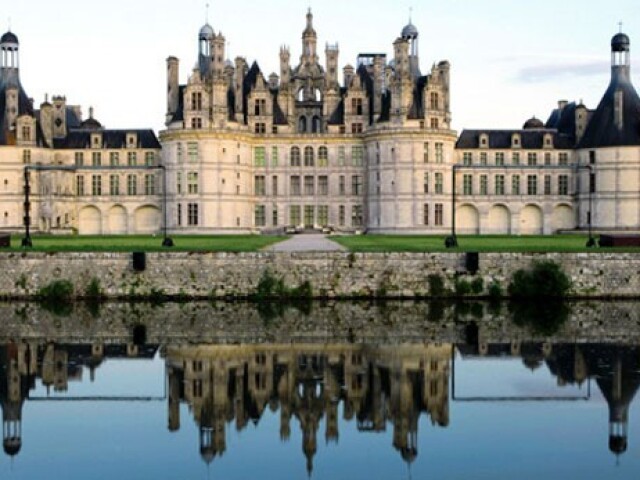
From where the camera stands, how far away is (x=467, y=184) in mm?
71688

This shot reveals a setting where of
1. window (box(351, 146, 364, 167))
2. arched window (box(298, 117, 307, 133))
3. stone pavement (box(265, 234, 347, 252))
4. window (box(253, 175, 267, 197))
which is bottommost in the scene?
stone pavement (box(265, 234, 347, 252))

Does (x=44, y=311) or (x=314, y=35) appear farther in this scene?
(x=314, y=35)

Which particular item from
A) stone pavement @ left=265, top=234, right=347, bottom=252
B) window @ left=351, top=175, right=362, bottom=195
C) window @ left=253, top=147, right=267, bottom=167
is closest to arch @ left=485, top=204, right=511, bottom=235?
window @ left=351, top=175, right=362, bottom=195

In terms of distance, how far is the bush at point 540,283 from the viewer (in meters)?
35.4

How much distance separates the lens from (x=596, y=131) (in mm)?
69625

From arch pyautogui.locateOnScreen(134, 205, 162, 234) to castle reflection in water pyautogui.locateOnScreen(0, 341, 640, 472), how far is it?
4646cm

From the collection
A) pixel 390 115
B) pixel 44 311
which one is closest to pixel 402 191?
pixel 390 115

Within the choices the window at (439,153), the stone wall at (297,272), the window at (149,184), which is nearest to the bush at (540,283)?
the stone wall at (297,272)

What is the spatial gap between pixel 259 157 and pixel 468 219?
14.8 meters

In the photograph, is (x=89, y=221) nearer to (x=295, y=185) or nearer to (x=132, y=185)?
(x=132, y=185)

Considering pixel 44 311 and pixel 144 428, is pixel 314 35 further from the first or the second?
pixel 144 428

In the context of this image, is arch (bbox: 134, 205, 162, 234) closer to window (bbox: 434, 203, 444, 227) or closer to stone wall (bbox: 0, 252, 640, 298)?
window (bbox: 434, 203, 444, 227)

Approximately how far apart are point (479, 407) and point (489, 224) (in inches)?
2120

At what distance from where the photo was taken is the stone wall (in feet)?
117
